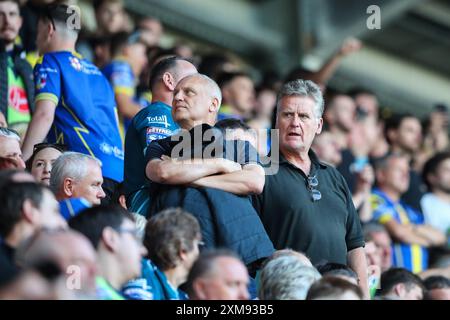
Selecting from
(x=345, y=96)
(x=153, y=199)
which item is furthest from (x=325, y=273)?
(x=345, y=96)

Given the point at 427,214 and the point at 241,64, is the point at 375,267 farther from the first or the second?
the point at 241,64

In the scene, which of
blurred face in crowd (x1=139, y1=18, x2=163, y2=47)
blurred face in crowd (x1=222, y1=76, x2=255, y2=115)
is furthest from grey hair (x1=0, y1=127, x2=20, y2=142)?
blurred face in crowd (x1=139, y1=18, x2=163, y2=47)

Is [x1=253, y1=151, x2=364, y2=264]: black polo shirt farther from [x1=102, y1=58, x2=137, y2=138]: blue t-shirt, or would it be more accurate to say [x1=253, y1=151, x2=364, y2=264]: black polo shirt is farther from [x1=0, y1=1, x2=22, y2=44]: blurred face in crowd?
[x1=0, y1=1, x2=22, y2=44]: blurred face in crowd

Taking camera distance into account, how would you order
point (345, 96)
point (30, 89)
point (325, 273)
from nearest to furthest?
1. point (325, 273)
2. point (30, 89)
3. point (345, 96)

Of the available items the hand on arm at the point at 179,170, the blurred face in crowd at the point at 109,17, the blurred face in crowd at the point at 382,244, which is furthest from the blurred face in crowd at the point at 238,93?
the hand on arm at the point at 179,170

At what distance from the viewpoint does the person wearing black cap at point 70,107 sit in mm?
8305

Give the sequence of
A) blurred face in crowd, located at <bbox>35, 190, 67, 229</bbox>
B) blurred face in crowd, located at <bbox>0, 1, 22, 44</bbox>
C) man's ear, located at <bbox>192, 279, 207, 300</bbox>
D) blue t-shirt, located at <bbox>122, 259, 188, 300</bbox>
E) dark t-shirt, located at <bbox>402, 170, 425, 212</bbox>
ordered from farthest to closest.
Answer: dark t-shirt, located at <bbox>402, 170, 425, 212</bbox>, blurred face in crowd, located at <bbox>0, 1, 22, 44</bbox>, blue t-shirt, located at <bbox>122, 259, 188, 300</bbox>, man's ear, located at <bbox>192, 279, 207, 300</bbox>, blurred face in crowd, located at <bbox>35, 190, 67, 229</bbox>

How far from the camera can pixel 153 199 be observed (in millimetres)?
6980

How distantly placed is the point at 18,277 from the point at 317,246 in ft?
8.80

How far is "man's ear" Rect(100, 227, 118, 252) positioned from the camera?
5801mm

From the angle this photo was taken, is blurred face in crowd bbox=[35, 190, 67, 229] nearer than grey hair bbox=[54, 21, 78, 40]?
Yes

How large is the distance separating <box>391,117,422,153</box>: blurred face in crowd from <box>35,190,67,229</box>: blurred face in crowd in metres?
7.76

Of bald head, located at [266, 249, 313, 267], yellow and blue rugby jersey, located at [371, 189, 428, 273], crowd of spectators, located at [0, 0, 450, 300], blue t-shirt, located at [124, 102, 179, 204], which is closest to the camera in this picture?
crowd of spectators, located at [0, 0, 450, 300]
